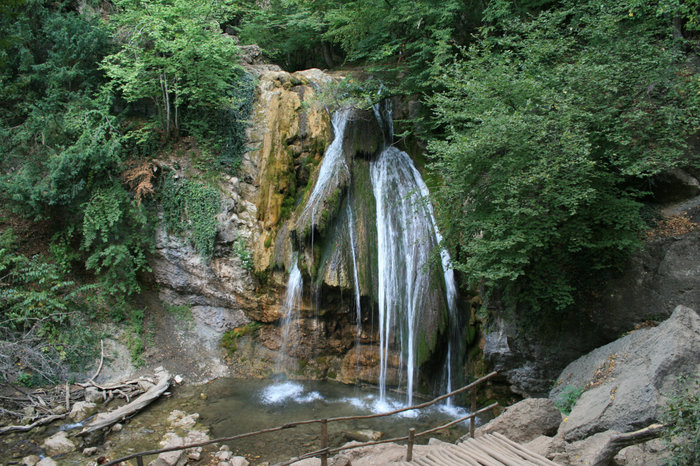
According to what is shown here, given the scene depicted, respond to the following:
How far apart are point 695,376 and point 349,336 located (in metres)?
6.35

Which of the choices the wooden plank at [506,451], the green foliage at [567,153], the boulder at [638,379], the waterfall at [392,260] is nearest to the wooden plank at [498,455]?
the wooden plank at [506,451]

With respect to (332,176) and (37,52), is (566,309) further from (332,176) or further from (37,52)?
(37,52)

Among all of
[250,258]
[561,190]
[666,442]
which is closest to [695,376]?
[666,442]

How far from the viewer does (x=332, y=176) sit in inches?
399

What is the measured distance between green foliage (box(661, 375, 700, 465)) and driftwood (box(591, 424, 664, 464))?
14cm

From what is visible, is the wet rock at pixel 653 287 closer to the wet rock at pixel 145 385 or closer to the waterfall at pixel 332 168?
the waterfall at pixel 332 168

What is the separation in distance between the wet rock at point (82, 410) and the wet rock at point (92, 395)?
0.41 feet

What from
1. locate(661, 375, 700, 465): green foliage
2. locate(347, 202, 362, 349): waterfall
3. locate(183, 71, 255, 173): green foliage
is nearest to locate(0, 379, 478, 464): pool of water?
locate(347, 202, 362, 349): waterfall

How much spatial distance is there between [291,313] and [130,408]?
3.65m

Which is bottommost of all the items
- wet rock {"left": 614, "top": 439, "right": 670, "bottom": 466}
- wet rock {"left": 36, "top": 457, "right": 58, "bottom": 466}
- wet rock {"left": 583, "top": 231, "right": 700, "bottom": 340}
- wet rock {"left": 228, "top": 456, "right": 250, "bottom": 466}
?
wet rock {"left": 228, "top": 456, "right": 250, "bottom": 466}

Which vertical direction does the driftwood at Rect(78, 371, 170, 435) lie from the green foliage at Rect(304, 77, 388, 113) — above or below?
below

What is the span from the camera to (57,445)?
6637mm

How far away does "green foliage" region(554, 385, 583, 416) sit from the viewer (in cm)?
583

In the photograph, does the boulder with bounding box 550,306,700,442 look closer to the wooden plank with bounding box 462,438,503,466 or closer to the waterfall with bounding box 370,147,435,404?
the wooden plank with bounding box 462,438,503,466
